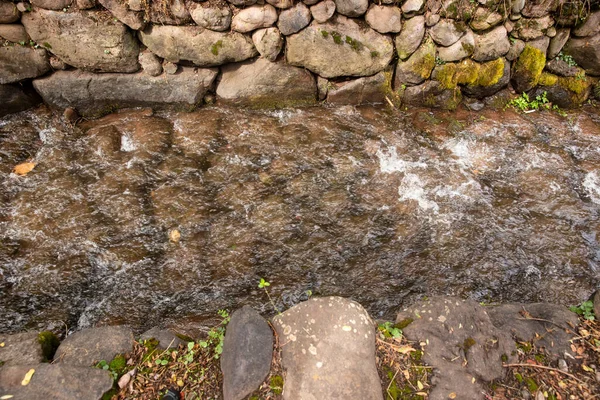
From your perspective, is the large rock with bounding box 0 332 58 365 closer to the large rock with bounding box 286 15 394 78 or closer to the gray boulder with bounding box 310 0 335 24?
the large rock with bounding box 286 15 394 78

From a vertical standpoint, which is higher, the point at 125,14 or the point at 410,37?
the point at 125,14

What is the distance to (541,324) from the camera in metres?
2.59

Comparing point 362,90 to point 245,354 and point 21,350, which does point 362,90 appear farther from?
point 21,350

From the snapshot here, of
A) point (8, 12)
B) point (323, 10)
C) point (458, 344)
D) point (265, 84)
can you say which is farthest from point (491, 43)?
point (8, 12)

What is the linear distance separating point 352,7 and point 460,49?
1637 millimetres

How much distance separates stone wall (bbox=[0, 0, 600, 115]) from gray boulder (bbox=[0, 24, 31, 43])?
0.04 ft

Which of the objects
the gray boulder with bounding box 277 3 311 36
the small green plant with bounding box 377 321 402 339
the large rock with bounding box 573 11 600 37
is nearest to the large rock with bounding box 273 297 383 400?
the small green plant with bounding box 377 321 402 339

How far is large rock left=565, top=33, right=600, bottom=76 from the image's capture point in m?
4.98

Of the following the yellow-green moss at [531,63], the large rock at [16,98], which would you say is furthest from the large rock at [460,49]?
the large rock at [16,98]

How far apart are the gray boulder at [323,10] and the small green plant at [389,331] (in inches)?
155

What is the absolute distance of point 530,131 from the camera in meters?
5.06

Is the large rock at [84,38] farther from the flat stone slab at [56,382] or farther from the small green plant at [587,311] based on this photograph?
the small green plant at [587,311]

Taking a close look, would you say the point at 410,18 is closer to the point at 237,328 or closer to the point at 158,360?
the point at 237,328

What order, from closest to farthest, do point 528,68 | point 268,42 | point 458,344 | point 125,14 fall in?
point 458,344
point 125,14
point 268,42
point 528,68
